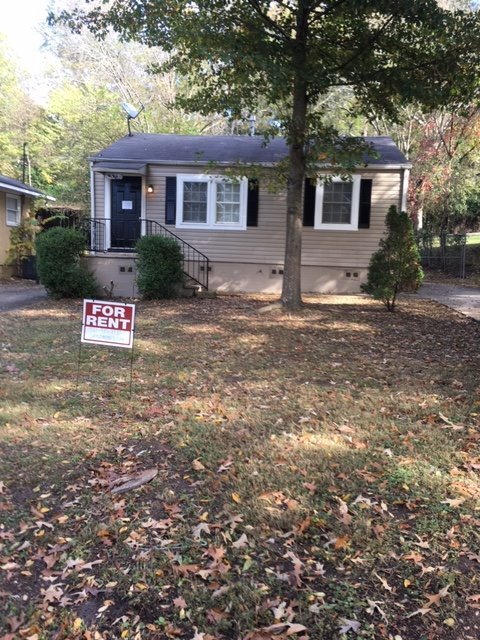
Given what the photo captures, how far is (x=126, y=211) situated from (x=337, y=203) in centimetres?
574

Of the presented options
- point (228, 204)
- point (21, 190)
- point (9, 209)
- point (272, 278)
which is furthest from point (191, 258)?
point (9, 209)

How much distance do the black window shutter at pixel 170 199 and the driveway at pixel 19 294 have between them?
3.86 metres

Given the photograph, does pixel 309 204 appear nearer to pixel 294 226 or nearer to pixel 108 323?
pixel 294 226

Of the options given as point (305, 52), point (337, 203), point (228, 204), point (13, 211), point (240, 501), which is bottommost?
point (240, 501)

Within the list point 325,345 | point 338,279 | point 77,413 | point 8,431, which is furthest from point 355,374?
point 338,279

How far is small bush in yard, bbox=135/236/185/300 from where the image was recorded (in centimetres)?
1183

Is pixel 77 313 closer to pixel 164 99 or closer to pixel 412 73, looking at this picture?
pixel 412 73

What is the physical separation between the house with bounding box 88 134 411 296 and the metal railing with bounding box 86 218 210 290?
3 cm

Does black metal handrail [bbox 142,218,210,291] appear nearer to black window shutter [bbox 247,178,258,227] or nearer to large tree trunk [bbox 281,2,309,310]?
black window shutter [bbox 247,178,258,227]

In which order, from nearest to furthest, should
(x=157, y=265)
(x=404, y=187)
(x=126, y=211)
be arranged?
→ (x=157, y=265) → (x=404, y=187) → (x=126, y=211)

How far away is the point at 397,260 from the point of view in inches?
399

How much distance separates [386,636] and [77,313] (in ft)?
29.8

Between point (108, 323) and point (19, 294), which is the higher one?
point (108, 323)

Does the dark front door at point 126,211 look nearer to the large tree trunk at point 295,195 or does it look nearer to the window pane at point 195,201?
the window pane at point 195,201
